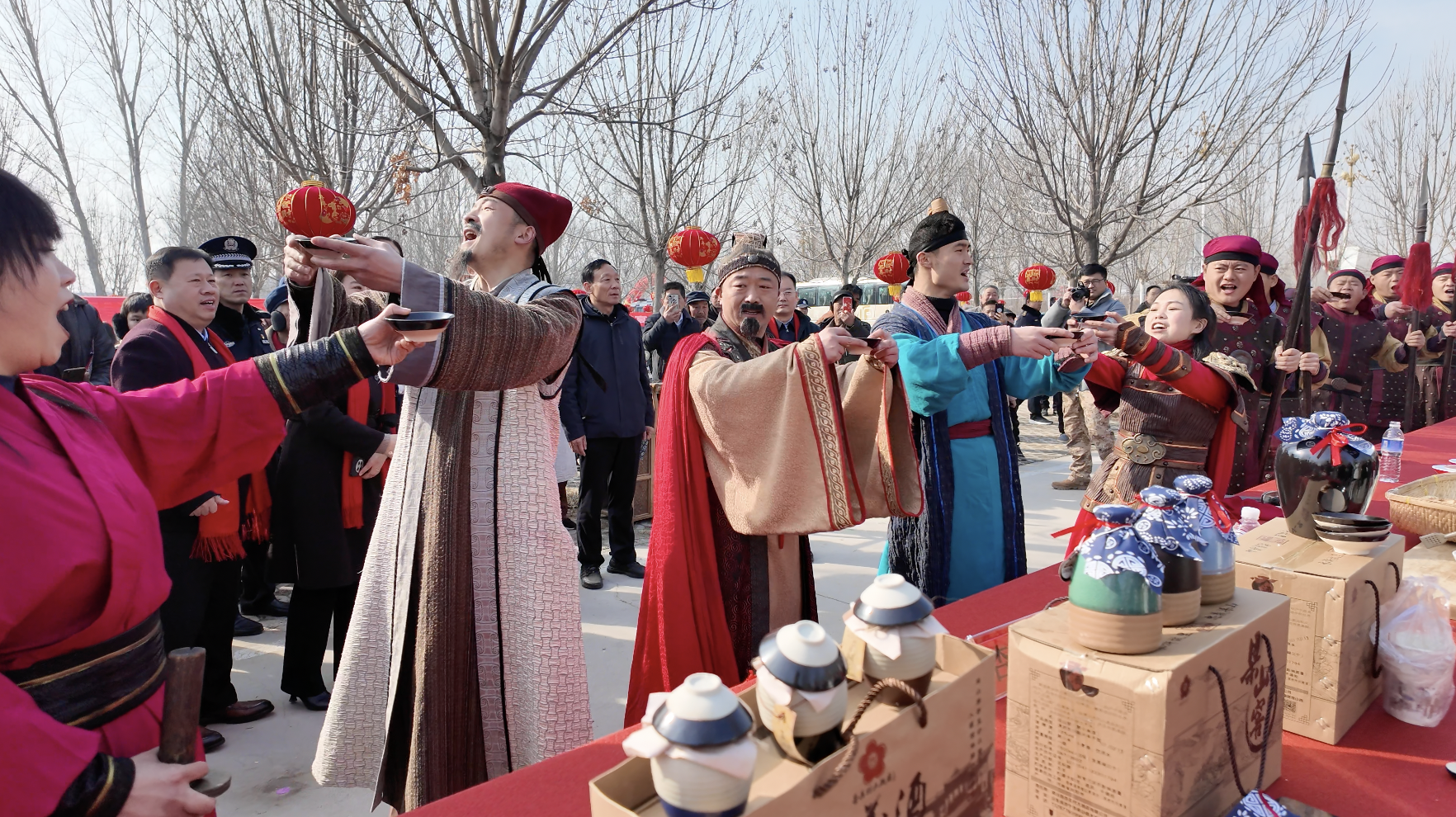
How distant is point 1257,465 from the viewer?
3.71m

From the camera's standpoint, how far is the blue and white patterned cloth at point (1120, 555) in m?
1.09

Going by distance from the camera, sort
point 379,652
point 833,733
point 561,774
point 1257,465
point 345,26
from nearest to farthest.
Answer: point 833,733, point 561,774, point 379,652, point 1257,465, point 345,26

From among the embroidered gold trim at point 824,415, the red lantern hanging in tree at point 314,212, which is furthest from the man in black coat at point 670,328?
the embroidered gold trim at point 824,415

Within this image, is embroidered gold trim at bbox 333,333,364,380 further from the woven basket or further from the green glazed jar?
the woven basket

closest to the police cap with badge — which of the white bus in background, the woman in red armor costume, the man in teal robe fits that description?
the man in teal robe

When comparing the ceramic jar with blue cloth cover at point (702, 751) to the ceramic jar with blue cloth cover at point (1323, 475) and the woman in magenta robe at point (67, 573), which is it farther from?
the ceramic jar with blue cloth cover at point (1323, 475)

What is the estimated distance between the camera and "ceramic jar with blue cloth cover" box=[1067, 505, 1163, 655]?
1064 mm

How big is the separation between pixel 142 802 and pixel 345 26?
4.10 m

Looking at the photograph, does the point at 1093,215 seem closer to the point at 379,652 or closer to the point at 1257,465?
the point at 1257,465

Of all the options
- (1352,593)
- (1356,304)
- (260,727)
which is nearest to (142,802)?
(1352,593)

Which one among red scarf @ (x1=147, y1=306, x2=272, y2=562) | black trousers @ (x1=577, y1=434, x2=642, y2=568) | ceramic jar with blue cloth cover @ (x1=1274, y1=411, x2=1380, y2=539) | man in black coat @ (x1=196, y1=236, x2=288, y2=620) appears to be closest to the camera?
ceramic jar with blue cloth cover @ (x1=1274, y1=411, x2=1380, y2=539)

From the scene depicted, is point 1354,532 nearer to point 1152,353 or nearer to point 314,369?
point 1152,353

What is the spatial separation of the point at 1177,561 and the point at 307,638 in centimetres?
311

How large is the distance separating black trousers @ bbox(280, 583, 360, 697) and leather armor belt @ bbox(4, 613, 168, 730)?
2.00 m
